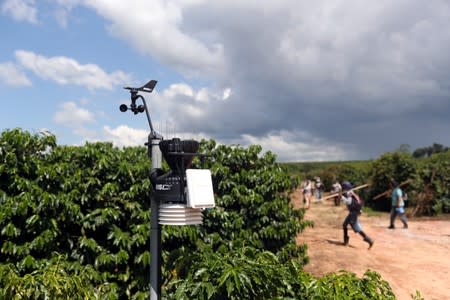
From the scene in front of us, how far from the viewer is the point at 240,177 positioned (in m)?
5.26

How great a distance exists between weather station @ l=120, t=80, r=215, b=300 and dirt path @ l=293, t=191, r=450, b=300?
3990 millimetres

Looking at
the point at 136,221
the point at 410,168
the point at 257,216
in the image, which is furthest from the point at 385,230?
the point at 136,221

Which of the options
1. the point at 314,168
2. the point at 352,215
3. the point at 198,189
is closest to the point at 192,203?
the point at 198,189

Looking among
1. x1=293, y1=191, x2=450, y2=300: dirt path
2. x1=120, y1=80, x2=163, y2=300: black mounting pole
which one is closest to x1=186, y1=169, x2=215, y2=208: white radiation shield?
x1=120, y1=80, x2=163, y2=300: black mounting pole

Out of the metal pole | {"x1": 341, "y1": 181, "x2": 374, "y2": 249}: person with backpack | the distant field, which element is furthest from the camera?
{"x1": 341, "y1": 181, "x2": 374, "y2": 249}: person with backpack

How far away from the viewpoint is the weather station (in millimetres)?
2545

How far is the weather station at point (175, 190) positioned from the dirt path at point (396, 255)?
3990 millimetres

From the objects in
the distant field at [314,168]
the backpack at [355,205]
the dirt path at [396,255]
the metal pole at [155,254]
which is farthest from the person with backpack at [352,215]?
the metal pole at [155,254]

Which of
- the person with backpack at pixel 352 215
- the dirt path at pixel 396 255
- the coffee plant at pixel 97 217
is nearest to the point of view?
the coffee plant at pixel 97 217

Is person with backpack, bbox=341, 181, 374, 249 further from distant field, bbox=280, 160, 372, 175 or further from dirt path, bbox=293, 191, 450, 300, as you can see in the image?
distant field, bbox=280, 160, 372, 175

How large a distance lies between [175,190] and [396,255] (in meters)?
7.96

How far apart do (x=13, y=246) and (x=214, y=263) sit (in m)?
2.23

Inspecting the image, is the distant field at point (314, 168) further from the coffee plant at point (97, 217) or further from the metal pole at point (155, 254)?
the metal pole at point (155, 254)

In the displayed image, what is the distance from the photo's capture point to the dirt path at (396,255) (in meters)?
6.93
